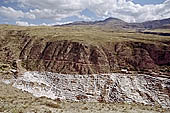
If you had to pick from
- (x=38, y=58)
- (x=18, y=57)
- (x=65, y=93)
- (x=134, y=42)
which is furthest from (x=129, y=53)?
(x=18, y=57)

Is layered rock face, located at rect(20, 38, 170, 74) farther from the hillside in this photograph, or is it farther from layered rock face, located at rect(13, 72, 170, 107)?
layered rock face, located at rect(13, 72, 170, 107)

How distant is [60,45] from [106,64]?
55.7ft

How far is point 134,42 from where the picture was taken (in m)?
57.2

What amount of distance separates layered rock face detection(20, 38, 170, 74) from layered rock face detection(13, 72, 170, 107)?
3.51 meters

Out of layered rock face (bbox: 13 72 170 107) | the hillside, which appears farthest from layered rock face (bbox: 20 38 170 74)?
layered rock face (bbox: 13 72 170 107)

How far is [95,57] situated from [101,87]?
12.5 meters

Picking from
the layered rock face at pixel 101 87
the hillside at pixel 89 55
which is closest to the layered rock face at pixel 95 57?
the hillside at pixel 89 55

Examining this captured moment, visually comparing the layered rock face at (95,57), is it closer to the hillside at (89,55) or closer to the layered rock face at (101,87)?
the hillside at (89,55)

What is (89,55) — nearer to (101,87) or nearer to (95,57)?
(95,57)

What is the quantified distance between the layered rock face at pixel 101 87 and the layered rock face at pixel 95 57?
11.5ft

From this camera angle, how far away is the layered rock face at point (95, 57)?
1935 inches

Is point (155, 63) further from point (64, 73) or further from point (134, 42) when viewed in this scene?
point (64, 73)

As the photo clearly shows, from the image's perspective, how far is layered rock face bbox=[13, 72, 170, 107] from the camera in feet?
127

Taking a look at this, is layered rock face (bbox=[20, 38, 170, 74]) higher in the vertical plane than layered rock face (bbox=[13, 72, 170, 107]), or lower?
higher
